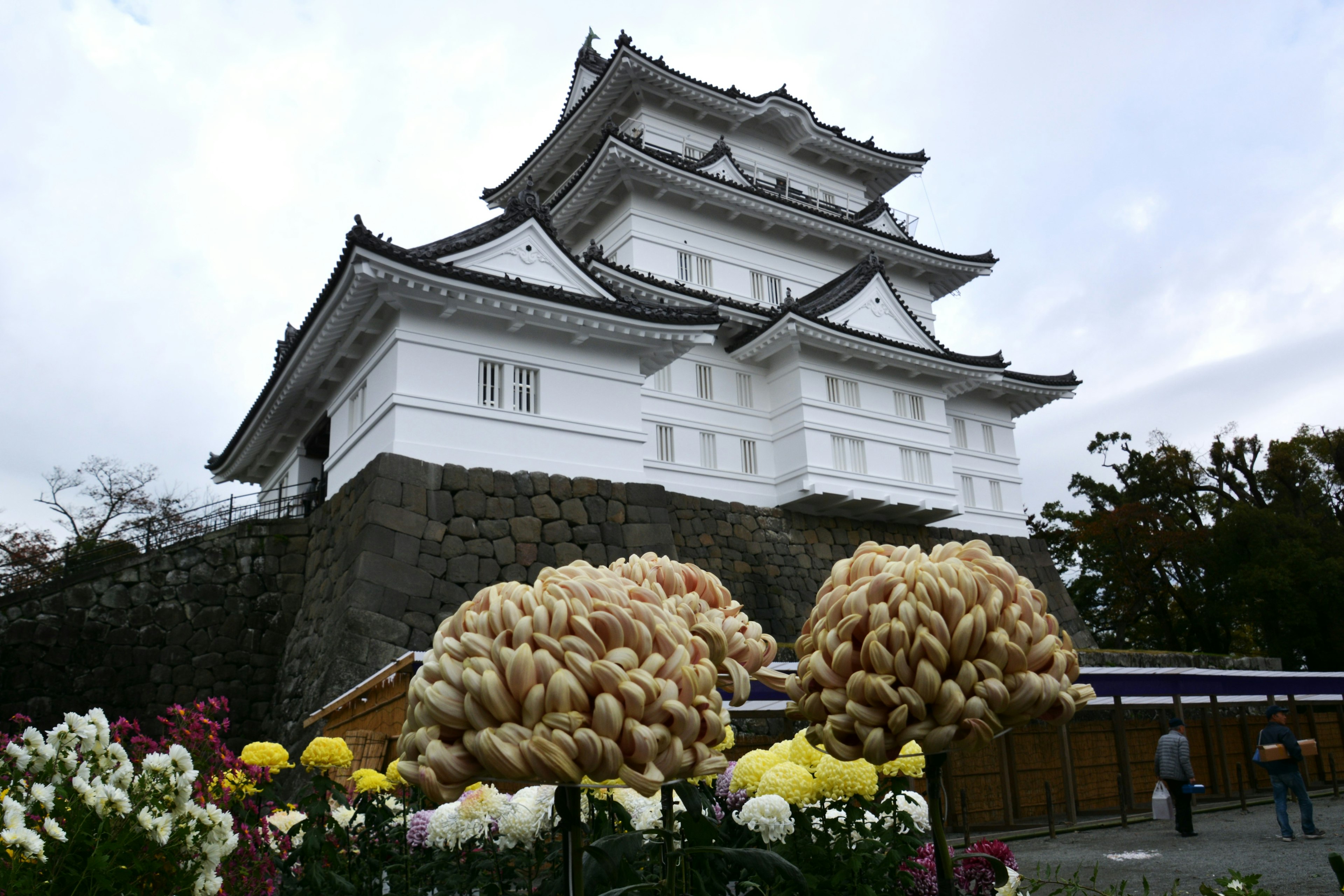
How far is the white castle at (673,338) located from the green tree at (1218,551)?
Result: 7817 millimetres

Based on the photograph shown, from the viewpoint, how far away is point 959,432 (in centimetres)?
2398

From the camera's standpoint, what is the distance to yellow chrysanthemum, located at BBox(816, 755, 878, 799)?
8.66 feet

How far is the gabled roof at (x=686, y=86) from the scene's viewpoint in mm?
23125

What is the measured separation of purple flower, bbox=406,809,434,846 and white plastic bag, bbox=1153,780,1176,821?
9.90 meters

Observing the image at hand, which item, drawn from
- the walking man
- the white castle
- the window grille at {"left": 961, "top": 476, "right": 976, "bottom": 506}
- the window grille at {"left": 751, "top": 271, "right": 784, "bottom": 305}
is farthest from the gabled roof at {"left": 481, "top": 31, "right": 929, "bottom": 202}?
the walking man

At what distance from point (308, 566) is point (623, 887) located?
604 inches

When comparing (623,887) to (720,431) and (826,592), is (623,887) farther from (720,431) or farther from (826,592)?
(720,431)

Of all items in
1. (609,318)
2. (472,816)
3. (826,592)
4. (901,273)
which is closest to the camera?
(826,592)

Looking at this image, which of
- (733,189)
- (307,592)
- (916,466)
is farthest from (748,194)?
(307,592)

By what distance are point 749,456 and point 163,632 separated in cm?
1191

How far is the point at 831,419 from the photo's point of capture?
19.9 m

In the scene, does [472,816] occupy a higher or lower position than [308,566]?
lower

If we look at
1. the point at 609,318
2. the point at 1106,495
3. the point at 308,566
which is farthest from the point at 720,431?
the point at 1106,495

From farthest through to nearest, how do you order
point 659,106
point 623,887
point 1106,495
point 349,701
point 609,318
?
point 1106,495, point 659,106, point 609,318, point 349,701, point 623,887
